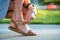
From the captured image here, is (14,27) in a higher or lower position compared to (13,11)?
lower

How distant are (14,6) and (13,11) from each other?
0.04 metres

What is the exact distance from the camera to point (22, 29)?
1.75m

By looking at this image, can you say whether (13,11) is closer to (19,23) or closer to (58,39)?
(19,23)

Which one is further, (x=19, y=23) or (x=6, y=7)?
(x=19, y=23)

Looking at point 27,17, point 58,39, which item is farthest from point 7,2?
point 58,39

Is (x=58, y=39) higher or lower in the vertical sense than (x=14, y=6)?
lower

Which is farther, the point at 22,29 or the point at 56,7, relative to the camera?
the point at 56,7

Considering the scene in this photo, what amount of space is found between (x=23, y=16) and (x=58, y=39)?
37 cm

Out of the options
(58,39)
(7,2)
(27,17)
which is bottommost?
(58,39)

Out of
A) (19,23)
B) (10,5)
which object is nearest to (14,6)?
(10,5)

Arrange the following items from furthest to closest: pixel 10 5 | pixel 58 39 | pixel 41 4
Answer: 1. pixel 41 4
2. pixel 10 5
3. pixel 58 39

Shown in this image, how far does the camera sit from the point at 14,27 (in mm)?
1745

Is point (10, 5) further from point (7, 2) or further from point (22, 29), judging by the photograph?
point (22, 29)

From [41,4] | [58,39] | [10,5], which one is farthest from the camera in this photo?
[41,4]
